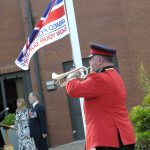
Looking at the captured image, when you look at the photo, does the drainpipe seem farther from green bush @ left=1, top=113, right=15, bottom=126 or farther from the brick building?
green bush @ left=1, top=113, right=15, bottom=126

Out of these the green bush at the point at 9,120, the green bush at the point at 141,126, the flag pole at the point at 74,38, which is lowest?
the green bush at the point at 141,126

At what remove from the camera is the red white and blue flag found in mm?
6840

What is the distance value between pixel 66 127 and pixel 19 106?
8.48 ft

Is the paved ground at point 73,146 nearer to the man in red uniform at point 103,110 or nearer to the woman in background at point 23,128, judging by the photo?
the woman in background at point 23,128

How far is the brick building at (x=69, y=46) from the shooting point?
12250 mm

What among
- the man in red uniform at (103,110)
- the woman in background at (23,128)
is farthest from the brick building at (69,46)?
the man in red uniform at (103,110)

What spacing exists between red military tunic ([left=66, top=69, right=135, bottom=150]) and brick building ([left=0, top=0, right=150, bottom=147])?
7.93 metres

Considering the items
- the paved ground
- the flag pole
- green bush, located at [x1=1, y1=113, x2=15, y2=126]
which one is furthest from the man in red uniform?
green bush, located at [x1=1, y1=113, x2=15, y2=126]

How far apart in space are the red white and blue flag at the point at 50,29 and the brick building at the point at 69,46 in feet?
17.2

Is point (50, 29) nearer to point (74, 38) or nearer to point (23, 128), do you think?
point (74, 38)

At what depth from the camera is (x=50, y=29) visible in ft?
22.5

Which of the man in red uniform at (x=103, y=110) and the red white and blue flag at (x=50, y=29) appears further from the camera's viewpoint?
the red white and blue flag at (x=50, y=29)

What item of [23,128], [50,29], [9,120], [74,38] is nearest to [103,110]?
[74,38]

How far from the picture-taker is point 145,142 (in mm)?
7570
